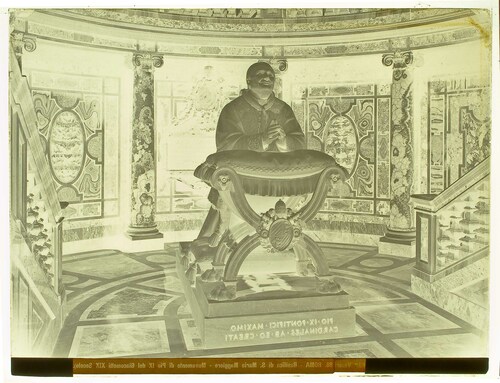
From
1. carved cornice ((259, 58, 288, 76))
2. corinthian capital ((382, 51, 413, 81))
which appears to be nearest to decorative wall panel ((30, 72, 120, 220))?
carved cornice ((259, 58, 288, 76))

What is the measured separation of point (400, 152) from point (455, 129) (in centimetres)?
80

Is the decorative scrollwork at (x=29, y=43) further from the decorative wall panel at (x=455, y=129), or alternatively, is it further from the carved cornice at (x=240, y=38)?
the decorative wall panel at (x=455, y=129)

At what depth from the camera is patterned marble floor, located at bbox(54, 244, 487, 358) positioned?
155 inches

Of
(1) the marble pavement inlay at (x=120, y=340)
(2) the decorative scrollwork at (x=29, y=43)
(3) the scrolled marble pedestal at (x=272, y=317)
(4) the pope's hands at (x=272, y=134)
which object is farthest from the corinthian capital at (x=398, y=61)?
(1) the marble pavement inlay at (x=120, y=340)

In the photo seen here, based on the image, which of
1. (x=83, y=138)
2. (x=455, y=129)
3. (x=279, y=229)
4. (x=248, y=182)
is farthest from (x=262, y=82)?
(x=455, y=129)

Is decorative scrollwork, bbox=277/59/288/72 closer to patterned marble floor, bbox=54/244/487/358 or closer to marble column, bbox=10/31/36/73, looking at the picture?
patterned marble floor, bbox=54/244/487/358

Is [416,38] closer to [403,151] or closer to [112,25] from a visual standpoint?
[403,151]

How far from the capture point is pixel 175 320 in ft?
14.0

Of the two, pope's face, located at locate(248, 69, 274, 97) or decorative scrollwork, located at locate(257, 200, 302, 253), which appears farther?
pope's face, located at locate(248, 69, 274, 97)

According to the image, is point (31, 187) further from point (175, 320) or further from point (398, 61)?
point (398, 61)

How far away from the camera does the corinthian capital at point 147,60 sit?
5.42 meters

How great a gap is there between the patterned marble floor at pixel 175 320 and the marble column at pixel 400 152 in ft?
2.12

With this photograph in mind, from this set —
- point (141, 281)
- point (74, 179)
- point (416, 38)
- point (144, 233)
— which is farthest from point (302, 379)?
point (416, 38)

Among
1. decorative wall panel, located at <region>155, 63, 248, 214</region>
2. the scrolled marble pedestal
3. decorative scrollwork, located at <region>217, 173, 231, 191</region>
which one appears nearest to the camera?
the scrolled marble pedestal
